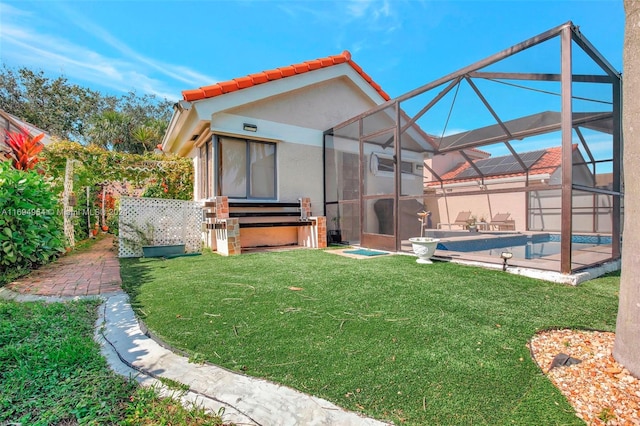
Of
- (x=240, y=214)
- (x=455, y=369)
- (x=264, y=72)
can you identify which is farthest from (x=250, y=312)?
(x=264, y=72)

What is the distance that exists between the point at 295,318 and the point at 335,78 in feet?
30.1

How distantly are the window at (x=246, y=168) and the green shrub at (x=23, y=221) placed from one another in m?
3.67

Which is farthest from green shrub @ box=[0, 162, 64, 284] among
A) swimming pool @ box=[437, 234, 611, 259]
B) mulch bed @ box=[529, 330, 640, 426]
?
swimming pool @ box=[437, 234, 611, 259]

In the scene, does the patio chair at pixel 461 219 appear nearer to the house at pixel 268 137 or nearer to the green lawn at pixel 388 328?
the house at pixel 268 137

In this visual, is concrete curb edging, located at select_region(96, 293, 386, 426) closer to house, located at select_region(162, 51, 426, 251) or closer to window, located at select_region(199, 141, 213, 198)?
house, located at select_region(162, 51, 426, 251)

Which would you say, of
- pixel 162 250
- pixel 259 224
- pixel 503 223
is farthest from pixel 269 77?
pixel 503 223

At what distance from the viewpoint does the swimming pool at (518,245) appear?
728 cm

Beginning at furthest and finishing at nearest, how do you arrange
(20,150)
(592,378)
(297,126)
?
(297,126)
(20,150)
(592,378)

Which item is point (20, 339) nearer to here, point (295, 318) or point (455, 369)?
point (295, 318)

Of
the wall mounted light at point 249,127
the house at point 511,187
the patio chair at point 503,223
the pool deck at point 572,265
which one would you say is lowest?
the pool deck at point 572,265

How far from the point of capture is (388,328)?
2875 millimetres

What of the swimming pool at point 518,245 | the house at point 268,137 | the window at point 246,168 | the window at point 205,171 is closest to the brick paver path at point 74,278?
the house at point 268,137

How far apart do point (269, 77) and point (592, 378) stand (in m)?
8.77

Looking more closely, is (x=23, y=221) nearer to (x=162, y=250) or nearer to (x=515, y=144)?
(x=162, y=250)
